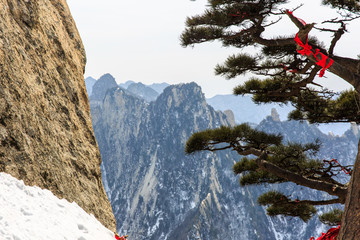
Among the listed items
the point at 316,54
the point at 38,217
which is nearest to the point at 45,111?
the point at 38,217

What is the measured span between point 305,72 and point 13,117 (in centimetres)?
767

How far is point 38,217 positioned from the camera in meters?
5.41

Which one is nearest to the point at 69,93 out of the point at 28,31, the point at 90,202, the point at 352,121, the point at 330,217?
the point at 28,31

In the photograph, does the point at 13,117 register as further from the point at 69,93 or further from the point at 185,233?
the point at 185,233

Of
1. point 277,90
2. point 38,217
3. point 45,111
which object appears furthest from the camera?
point 277,90

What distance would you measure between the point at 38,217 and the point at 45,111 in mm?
3014

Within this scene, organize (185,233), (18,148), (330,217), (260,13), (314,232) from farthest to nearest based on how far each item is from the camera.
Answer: (314,232) < (185,233) < (330,217) < (260,13) < (18,148)

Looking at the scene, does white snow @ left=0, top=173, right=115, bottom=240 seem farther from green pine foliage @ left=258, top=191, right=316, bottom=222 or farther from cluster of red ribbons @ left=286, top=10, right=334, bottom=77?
green pine foliage @ left=258, top=191, right=316, bottom=222

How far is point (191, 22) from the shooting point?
29.1 feet

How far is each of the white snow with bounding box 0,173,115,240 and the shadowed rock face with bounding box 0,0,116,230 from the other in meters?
0.30

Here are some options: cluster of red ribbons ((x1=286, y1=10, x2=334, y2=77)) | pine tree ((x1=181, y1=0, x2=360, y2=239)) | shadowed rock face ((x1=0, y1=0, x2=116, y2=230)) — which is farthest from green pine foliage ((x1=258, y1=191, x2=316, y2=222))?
cluster of red ribbons ((x1=286, y1=10, x2=334, y2=77))

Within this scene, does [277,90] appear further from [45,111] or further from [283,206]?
[45,111]

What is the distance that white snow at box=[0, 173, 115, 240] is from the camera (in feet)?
15.8

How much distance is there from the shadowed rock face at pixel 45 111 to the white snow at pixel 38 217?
30 centimetres
